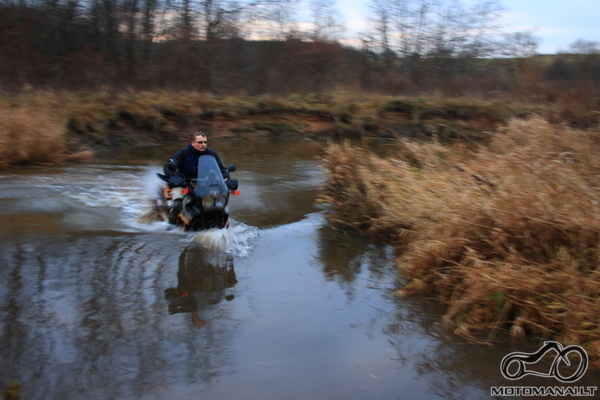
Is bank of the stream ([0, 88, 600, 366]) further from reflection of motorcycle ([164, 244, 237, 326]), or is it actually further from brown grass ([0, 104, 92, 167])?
reflection of motorcycle ([164, 244, 237, 326])

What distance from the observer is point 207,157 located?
8.84 metres

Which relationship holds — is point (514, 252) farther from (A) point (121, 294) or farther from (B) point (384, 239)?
(A) point (121, 294)

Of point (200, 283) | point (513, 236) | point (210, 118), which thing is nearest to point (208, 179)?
point (200, 283)

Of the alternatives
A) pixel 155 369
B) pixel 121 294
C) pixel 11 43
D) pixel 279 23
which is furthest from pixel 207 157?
pixel 279 23

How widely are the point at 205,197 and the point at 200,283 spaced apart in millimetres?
1526

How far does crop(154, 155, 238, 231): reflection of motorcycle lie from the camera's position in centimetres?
839

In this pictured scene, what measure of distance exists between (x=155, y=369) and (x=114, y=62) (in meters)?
26.1

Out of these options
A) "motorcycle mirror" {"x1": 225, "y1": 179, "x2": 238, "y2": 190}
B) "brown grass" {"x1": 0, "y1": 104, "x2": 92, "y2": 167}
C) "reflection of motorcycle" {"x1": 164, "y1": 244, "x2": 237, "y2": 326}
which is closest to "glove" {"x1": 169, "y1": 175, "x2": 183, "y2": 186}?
"motorcycle mirror" {"x1": 225, "y1": 179, "x2": 238, "y2": 190}

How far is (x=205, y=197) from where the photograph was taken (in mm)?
8320

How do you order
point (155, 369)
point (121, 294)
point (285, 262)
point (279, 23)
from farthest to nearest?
point (279, 23) < point (285, 262) < point (121, 294) < point (155, 369)

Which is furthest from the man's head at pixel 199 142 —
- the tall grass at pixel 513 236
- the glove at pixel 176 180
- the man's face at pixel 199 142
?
the tall grass at pixel 513 236

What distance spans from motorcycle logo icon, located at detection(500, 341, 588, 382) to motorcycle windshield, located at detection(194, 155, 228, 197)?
461 cm

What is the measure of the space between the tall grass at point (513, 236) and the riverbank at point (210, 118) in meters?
8.39

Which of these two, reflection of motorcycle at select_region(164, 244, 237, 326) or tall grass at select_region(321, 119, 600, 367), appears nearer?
tall grass at select_region(321, 119, 600, 367)
